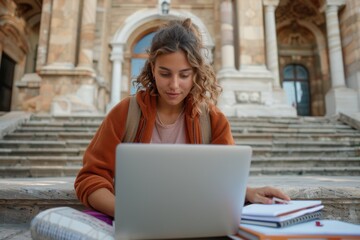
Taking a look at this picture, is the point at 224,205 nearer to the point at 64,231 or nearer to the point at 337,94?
the point at 64,231

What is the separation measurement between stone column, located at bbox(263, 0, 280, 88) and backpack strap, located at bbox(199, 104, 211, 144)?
7.22 meters

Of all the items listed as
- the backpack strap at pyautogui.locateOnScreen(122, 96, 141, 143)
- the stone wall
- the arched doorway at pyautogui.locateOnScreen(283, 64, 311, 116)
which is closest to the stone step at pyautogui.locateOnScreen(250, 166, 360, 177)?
the backpack strap at pyautogui.locateOnScreen(122, 96, 141, 143)

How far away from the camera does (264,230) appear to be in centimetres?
84

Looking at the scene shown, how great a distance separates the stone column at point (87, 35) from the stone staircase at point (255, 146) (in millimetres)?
2519

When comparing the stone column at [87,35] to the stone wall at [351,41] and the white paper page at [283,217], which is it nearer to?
the white paper page at [283,217]

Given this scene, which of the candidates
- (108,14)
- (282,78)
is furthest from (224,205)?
(282,78)

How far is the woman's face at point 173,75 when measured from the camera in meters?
1.25

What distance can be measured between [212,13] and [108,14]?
346cm

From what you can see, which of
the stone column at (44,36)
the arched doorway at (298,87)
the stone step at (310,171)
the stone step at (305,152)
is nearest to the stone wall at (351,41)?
the arched doorway at (298,87)

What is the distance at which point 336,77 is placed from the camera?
→ 27.7 feet

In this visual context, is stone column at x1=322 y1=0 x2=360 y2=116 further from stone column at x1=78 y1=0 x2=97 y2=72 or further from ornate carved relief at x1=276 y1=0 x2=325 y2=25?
stone column at x1=78 y1=0 x2=97 y2=72

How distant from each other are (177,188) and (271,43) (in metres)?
8.57

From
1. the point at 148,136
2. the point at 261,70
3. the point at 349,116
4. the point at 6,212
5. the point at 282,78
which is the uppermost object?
the point at 282,78

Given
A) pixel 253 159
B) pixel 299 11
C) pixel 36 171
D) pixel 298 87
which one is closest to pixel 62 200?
pixel 36 171
